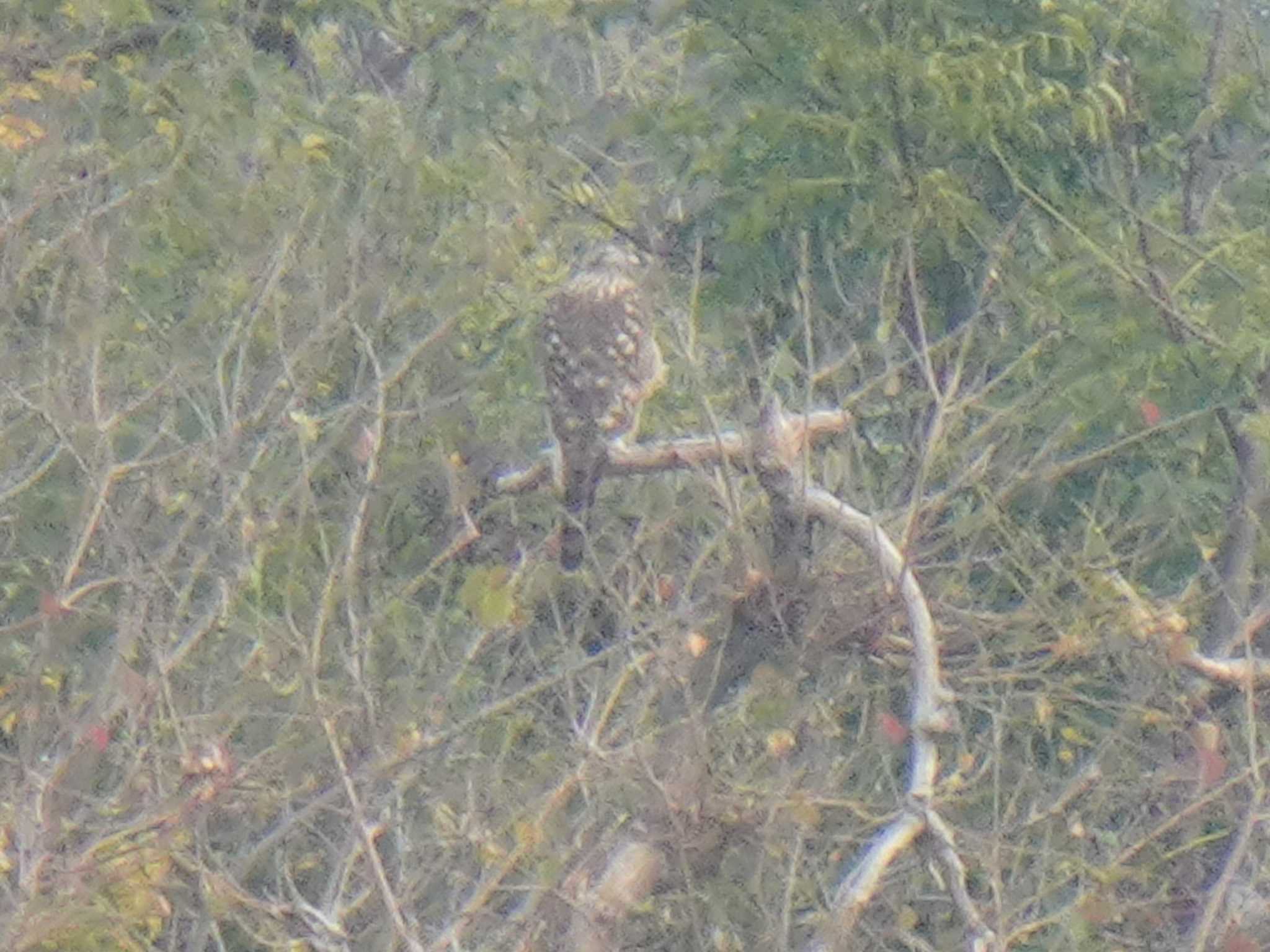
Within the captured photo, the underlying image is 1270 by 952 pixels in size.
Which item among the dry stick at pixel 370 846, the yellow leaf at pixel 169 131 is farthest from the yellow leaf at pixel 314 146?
the dry stick at pixel 370 846

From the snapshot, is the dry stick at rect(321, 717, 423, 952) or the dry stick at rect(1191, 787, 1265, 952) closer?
the dry stick at rect(321, 717, 423, 952)

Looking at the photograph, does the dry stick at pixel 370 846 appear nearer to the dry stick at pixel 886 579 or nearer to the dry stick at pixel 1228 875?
the dry stick at pixel 886 579

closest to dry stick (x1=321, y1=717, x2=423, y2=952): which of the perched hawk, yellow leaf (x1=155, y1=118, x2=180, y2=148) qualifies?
the perched hawk

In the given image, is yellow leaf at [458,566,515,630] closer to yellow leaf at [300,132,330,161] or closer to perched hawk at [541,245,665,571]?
perched hawk at [541,245,665,571]

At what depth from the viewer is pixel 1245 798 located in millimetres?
5770

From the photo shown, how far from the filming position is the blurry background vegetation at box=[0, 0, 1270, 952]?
5.34 metres

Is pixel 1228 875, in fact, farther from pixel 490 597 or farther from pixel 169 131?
pixel 169 131

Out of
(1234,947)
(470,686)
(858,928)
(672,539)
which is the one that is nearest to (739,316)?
(672,539)

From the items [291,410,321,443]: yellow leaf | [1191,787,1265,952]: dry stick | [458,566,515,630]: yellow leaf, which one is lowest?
[1191,787,1265,952]: dry stick

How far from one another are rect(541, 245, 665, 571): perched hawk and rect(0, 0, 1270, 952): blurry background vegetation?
5.9 inches

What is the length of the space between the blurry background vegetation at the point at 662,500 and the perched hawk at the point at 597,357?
15 centimetres

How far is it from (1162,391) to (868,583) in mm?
1386

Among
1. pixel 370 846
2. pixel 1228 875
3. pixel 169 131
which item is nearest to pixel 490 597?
pixel 370 846

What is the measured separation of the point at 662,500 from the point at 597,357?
1.39ft
